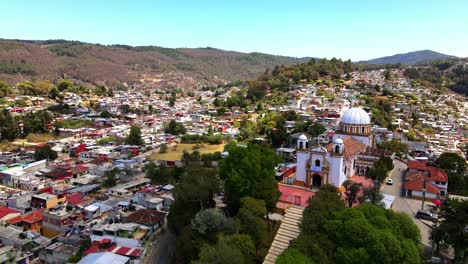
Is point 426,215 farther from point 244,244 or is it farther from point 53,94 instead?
point 53,94

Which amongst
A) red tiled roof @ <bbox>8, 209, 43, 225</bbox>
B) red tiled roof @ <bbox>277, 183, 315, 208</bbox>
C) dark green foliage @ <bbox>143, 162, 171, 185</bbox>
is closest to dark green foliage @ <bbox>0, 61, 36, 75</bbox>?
dark green foliage @ <bbox>143, 162, 171, 185</bbox>

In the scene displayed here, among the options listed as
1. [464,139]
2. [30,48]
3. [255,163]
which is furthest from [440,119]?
[30,48]

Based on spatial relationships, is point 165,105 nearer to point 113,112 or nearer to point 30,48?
point 113,112

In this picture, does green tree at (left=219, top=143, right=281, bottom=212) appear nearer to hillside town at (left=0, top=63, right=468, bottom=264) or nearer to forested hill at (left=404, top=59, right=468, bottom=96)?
hillside town at (left=0, top=63, right=468, bottom=264)

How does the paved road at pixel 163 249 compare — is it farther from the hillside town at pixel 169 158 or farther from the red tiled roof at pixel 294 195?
the red tiled roof at pixel 294 195

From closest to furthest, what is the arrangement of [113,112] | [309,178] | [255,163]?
[255,163]
[309,178]
[113,112]

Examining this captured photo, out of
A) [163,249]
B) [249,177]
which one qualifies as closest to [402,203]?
[249,177]

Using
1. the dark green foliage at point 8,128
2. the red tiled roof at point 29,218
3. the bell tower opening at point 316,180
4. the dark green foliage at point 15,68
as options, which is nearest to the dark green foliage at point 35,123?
the dark green foliage at point 8,128
